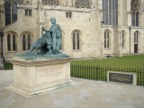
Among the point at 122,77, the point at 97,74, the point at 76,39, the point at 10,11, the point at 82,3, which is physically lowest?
the point at 97,74

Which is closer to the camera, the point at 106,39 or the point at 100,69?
the point at 100,69

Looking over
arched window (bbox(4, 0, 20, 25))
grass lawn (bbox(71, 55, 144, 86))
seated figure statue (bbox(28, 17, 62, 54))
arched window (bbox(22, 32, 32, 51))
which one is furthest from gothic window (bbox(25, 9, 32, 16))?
seated figure statue (bbox(28, 17, 62, 54))

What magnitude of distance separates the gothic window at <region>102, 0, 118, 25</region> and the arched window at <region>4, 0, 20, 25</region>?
16.0 m

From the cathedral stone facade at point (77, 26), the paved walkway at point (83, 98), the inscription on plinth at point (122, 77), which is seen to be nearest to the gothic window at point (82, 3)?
the cathedral stone facade at point (77, 26)

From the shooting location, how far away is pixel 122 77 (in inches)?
446

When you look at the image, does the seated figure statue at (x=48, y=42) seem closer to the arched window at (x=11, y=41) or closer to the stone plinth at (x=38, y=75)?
the stone plinth at (x=38, y=75)

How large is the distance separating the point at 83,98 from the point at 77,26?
1984 centimetres

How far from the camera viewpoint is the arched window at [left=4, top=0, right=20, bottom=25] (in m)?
25.1

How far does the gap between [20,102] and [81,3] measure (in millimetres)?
25359

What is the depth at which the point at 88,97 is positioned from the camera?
8617 mm

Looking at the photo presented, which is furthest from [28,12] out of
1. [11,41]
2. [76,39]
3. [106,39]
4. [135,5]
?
[135,5]

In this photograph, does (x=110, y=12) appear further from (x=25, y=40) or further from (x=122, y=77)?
(x=122, y=77)

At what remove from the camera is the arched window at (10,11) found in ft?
82.5

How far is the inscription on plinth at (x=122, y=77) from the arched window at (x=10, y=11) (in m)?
17.4
